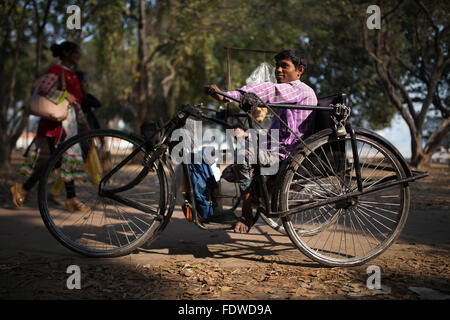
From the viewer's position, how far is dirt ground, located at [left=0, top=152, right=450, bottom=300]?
2.50 metres

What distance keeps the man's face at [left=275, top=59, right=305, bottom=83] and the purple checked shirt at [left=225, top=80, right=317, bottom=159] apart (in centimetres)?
17

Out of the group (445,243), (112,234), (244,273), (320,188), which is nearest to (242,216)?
(244,273)

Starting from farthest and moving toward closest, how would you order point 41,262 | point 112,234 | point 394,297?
point 112,234 → point 41,262 → point 394,297

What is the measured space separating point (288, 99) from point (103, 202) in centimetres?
179

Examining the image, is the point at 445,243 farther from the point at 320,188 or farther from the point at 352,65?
the point at 352,65

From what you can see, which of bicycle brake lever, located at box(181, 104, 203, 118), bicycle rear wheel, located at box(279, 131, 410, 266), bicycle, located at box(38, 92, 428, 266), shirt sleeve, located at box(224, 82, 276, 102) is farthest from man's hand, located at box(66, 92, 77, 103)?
bicycle rear wheel, located at box(279, 131, 410, 266)

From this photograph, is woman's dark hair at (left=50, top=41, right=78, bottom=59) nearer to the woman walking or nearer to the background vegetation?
the woman walking

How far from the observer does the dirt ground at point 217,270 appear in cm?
250

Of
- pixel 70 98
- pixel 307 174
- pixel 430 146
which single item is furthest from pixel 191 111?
pixel 430 146

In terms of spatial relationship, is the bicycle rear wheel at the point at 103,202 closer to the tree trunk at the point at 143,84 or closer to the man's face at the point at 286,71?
the man's face at the point at 286,71

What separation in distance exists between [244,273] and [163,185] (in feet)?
3.00

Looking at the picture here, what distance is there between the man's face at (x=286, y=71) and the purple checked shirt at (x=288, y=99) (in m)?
0.17

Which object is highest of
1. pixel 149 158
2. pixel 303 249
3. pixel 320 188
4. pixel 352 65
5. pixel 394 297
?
pixel 352 65

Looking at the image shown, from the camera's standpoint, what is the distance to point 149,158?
313 cm
